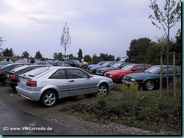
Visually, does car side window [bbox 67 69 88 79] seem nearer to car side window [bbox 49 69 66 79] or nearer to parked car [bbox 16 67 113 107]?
parked car [bbox 16 67 113 107]

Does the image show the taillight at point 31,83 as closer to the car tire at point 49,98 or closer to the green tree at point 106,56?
the car tire at point 49,98

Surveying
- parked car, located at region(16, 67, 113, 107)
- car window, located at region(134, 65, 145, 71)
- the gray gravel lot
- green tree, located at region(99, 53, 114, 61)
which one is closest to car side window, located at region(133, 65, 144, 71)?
car window, located at region(134, 65, 145, 71)

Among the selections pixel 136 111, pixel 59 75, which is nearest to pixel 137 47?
pixel 59 75

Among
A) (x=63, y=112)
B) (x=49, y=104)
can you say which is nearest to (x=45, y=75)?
(x=49, y=104)

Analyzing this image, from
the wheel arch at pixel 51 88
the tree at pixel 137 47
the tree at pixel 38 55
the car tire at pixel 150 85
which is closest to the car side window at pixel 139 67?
the car tire at pixel 150 85

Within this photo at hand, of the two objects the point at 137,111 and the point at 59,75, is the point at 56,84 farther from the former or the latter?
the point at 137,111

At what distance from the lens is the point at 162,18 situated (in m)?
12.2

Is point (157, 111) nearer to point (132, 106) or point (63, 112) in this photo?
point (132, 106)

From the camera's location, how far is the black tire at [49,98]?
10484 mm

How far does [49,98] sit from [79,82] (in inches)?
61.9

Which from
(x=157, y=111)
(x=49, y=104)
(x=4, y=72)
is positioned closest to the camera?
(x=157, y=111)

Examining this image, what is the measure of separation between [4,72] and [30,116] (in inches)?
348

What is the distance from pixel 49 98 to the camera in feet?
34.9

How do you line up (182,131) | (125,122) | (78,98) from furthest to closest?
(78,98) → (125,122) → (182,131)
